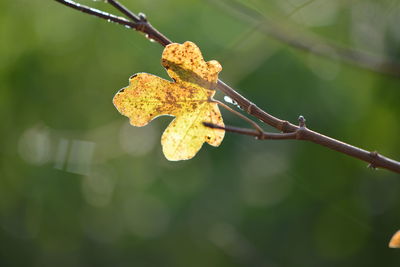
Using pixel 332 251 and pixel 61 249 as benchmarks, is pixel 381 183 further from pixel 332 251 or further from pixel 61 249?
pixel 61 249

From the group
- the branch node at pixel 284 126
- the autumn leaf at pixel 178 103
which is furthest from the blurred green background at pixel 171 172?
the branch node at pixel 284 126

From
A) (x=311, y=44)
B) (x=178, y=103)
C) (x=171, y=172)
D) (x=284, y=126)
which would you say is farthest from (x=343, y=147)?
(x=171, y=172)

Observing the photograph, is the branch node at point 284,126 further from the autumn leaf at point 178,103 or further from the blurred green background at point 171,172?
the blurred green background at point 171,172

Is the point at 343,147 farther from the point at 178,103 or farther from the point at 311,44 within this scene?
the point at 311,44

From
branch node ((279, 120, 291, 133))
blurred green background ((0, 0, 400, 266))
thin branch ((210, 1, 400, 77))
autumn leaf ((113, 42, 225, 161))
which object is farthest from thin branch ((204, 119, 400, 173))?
blurred green background ((0, 0, 400, 266))

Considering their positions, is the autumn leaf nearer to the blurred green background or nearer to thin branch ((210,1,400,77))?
thin branch ((210,1,400,77))

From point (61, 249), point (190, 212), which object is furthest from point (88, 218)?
point (190, 212)
